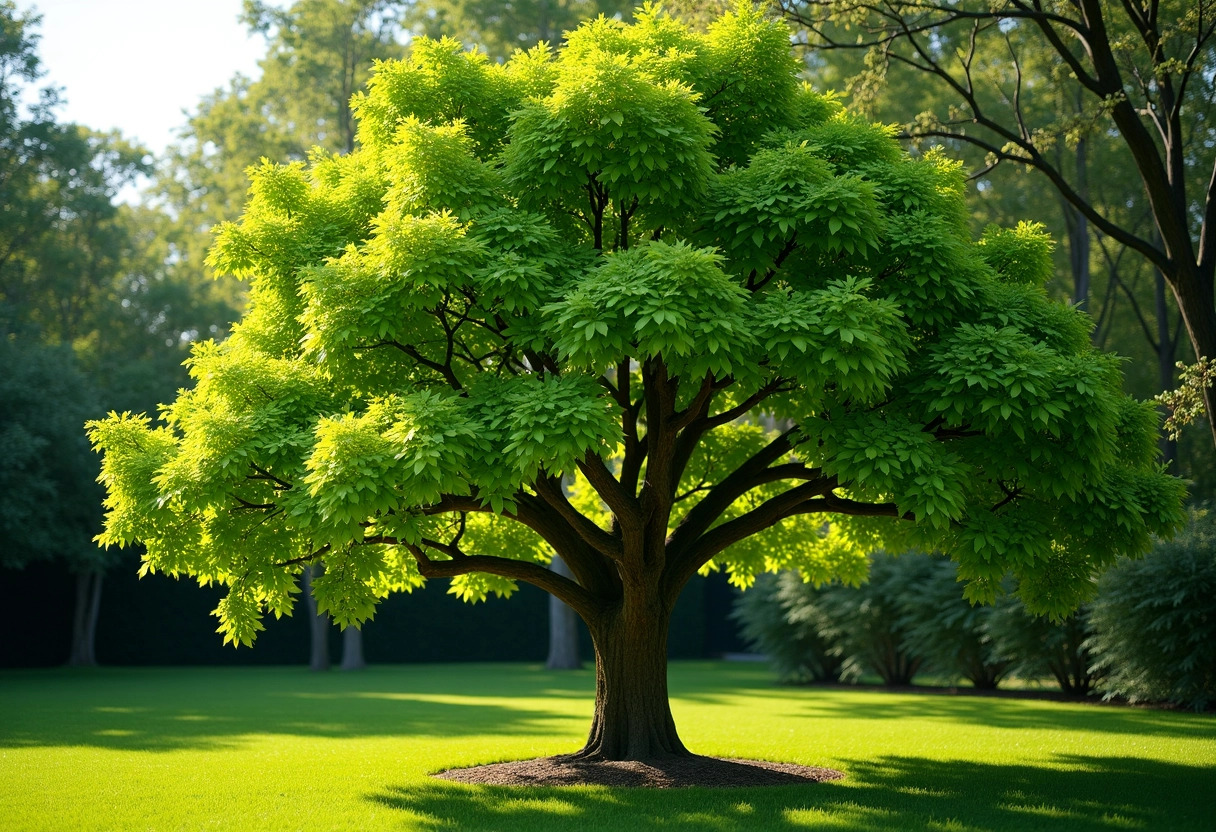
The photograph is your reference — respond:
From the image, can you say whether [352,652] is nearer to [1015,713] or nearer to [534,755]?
[1015,713]

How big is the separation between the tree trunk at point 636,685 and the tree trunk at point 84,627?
67.2 ft

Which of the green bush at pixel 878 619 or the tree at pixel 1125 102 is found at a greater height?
the tree at pixel 1125 102

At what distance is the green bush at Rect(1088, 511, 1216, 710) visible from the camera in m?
16.1

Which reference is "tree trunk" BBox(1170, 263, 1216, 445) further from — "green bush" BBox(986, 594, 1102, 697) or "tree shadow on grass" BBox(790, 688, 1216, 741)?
"green bush" BBox(986, 594, 1102, 697)

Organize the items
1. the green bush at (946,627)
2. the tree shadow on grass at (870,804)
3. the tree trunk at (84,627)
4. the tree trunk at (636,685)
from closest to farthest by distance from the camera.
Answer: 1. the tree shadow on grass at (870,804)
2. the tree trunk at (636,685)
3. the green bush at (946,627)
4. the tree trunk at (84,627)

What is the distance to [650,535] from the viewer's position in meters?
10.7

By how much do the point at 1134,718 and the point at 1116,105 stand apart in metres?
8.98

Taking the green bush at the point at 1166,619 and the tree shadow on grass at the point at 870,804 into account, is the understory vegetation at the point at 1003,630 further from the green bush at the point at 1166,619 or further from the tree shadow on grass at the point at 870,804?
the tree shadow on grass at the point at 870,804

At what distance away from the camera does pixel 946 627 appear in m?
20.4

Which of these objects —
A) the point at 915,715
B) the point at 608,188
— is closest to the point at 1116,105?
the point at 608,188

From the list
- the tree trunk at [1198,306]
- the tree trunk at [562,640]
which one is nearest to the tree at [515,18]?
the tree trunk at [562,640]

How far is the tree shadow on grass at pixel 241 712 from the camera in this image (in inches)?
554

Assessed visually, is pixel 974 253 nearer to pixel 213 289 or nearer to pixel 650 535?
pixel 650 535

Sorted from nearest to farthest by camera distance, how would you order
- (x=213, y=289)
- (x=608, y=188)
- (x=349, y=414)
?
1. (x=349, y=414)
2. (x=608, y=188)
3. (x=213, y=289)
